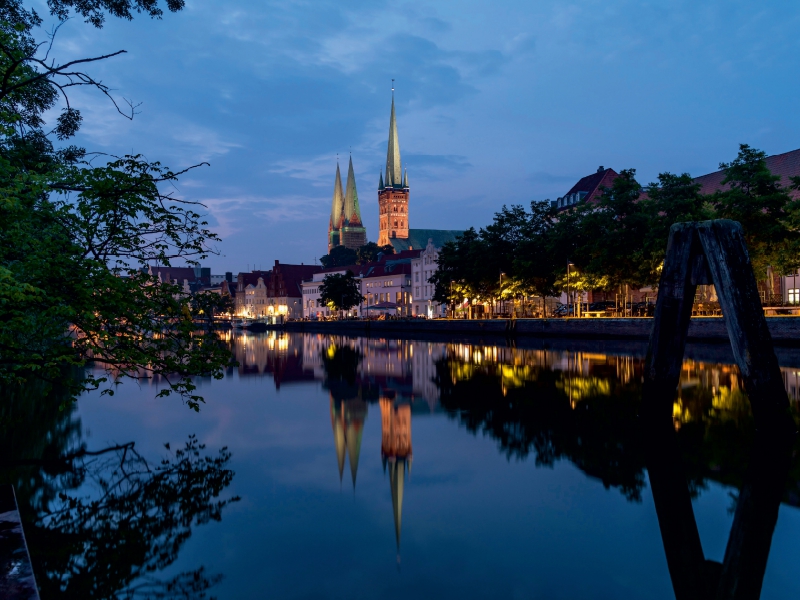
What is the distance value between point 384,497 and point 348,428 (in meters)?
6.45

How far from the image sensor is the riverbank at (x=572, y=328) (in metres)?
35.8

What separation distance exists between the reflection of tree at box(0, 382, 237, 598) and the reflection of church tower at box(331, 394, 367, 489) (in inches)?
86.4

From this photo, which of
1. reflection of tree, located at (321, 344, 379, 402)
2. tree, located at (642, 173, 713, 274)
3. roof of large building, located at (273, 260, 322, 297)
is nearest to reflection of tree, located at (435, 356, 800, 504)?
reflection of tree, located at (321, 344, 379, 402)

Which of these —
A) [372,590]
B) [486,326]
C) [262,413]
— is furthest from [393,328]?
[372,590]

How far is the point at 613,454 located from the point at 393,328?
264 ft

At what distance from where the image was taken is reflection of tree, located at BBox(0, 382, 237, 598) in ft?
23.5

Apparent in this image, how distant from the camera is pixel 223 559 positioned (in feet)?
25.5

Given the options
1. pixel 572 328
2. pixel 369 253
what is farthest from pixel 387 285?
pixel 572 328

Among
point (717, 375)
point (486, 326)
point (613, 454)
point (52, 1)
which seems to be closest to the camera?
point (52, 1)

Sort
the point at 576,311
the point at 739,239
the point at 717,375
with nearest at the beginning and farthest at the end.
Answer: the point at 739,239, the point at 717,375, the point at 576,311

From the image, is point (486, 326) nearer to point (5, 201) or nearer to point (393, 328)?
point (393, 328)

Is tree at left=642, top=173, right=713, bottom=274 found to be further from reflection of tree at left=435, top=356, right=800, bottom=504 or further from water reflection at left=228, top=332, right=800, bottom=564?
reflection of tree at left=435, top=356, right=800, bottom=504

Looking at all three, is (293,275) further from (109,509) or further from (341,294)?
(109,509)

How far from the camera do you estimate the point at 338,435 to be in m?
15.8
